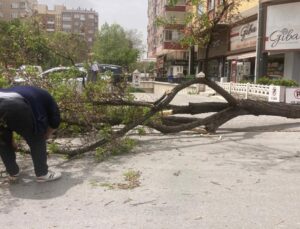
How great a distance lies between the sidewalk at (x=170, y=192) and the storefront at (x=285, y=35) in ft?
61.6

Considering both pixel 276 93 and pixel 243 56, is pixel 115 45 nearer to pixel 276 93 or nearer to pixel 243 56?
pixel 243 56

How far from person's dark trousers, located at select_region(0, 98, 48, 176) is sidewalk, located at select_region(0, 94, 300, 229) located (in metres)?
0.26

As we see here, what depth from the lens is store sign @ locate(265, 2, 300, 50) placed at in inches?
1025

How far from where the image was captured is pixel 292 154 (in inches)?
306

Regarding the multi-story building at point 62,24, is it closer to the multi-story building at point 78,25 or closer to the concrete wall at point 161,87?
the multi-story building at point 78,25

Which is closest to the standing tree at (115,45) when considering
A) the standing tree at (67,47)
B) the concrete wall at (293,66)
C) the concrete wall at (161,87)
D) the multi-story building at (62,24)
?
the concrete wall at (161,87)

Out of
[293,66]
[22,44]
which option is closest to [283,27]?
[293,66]

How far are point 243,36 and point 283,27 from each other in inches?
218

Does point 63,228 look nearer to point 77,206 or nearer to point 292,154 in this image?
point 77,206

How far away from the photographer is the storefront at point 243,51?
30516 mm

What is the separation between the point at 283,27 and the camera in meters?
26.7

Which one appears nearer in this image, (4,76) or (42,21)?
(4,76)

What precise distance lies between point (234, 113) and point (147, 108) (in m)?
2.19

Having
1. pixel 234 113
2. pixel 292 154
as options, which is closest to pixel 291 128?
pixel 234 113
